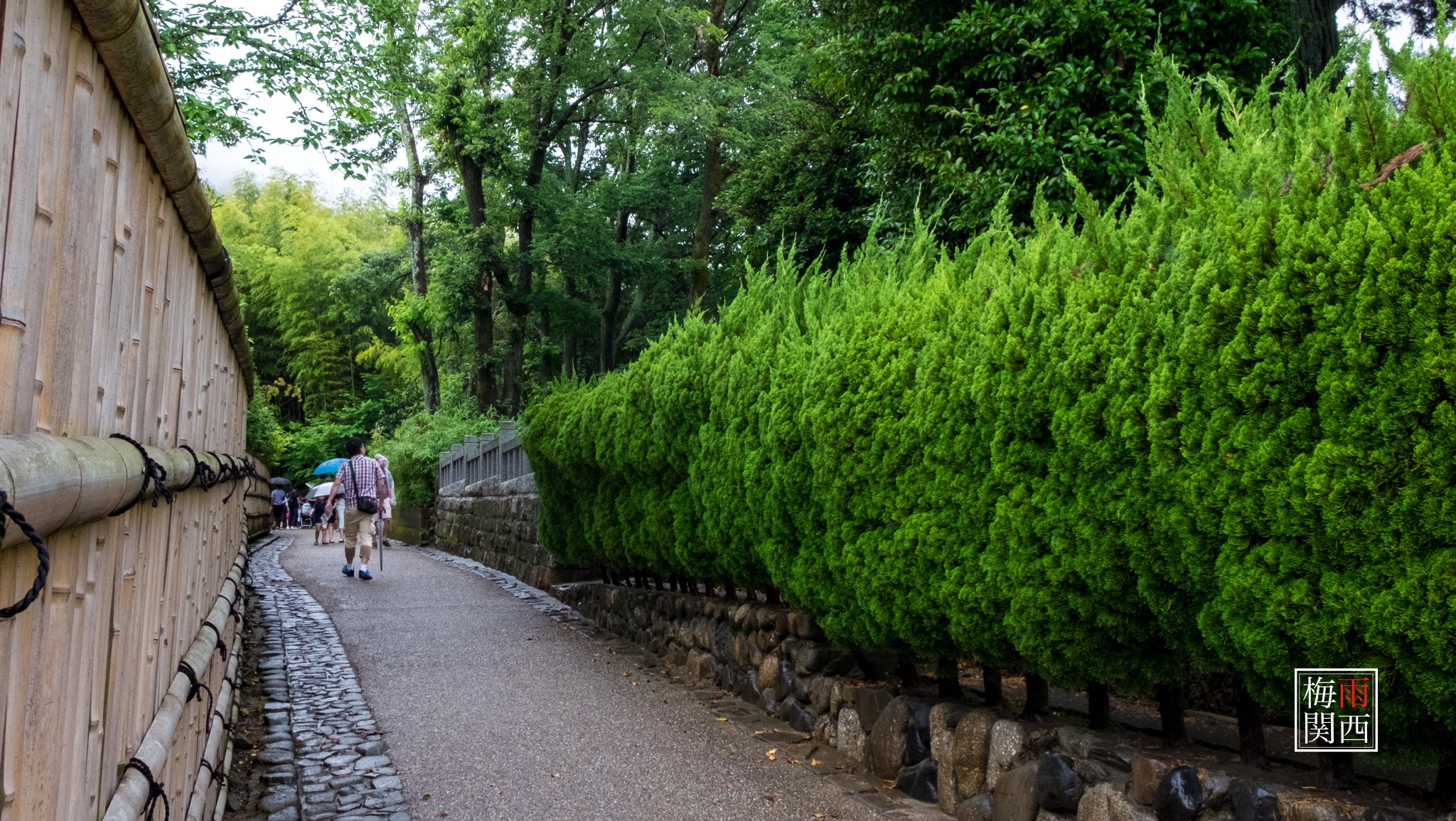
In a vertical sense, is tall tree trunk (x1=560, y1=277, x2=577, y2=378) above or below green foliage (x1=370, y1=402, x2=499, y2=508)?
above

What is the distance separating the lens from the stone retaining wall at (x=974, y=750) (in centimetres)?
341

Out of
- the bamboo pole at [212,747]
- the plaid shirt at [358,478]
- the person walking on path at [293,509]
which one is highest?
the plaid shirt at [358,478]

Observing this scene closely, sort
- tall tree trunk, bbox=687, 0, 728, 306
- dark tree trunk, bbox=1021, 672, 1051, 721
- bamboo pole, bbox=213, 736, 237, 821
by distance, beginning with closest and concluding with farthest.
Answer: bamboo pole, bbox=213, 736, 237, 821 < dark tree trunk, bbox=1021, 672, 1051, 721 < tall tree trunk, bbox=687, 0, 728, 306

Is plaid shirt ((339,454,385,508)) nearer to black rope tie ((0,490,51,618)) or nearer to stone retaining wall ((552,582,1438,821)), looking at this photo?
stone retaining wall ((552,582,1438,821))

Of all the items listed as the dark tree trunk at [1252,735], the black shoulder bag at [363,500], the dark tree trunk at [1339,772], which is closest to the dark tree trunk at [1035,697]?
the dark tree trunk at [1252,735]

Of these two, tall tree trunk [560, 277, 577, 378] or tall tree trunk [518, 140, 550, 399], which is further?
tall tree trunk [560, 277, 577, 378]

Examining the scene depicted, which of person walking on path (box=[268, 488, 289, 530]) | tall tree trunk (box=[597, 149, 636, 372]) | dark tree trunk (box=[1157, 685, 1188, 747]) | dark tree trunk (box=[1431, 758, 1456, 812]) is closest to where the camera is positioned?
dark tree trunk (box=[1431, 758, 1456, 812])

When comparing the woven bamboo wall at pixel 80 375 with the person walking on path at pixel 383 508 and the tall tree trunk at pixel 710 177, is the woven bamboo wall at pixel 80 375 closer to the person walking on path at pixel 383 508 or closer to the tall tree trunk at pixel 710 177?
the person walking on path at pixel 383 508

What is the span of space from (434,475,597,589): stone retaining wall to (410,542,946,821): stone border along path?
9.04 ft

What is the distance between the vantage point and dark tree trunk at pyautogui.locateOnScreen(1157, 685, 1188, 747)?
4.06 meters

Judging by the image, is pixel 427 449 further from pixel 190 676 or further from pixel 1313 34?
pixel 190 676

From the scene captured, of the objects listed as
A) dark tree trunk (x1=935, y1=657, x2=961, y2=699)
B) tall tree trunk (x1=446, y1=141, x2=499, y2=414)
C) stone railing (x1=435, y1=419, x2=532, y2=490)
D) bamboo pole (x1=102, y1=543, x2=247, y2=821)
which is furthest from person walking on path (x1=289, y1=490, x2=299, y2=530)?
dark tree trunk (x1=935, y1=657, x2=961, y2=699)

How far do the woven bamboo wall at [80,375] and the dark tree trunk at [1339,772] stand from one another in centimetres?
335

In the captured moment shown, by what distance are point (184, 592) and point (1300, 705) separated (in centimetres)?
378
